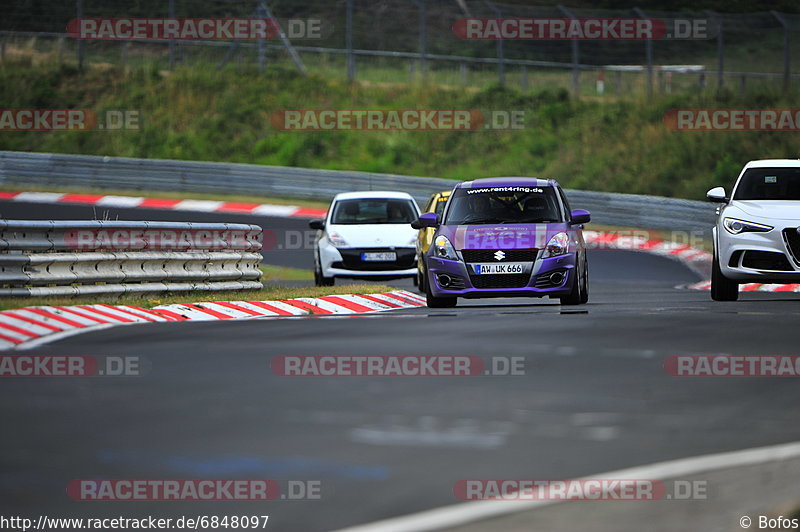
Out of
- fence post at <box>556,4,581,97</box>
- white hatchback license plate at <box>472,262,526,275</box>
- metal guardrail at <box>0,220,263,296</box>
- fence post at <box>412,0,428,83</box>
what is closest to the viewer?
metal guardrail at <box>0,220,263,296</box>

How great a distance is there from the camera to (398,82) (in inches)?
1869

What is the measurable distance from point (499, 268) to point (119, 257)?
14.2 ft

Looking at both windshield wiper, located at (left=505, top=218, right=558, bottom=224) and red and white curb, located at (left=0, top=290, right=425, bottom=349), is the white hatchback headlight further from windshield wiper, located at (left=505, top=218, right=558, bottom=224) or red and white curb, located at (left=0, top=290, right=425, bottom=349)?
windshield wiper, located at (left=505, top=218, right=558, bottom=224)

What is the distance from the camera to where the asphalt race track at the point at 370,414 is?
270 inches

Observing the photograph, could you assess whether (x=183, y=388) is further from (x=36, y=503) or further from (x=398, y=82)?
(x=398, y=82)

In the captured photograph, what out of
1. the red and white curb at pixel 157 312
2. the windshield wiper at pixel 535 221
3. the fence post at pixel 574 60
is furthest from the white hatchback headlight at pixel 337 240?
the fence post at pixel 574 60

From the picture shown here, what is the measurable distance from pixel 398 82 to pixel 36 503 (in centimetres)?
4164

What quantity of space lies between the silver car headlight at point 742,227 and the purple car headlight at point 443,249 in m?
3.31

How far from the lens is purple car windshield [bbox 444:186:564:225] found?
18594 millimetres

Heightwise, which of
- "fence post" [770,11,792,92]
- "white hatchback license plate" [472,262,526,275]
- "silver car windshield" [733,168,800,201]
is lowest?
"white hatchback license plate" [472,262,526,275]

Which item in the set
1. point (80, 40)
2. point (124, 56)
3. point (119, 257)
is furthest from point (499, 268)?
point (80, 40)

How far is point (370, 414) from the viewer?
28.6 feet

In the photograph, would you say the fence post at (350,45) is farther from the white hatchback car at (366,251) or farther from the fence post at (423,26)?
the white hatchback car at (366,251)

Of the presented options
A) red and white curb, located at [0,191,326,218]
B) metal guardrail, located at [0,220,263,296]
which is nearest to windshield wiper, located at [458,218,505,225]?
metal guardrail, located at [0,220,263,296]
